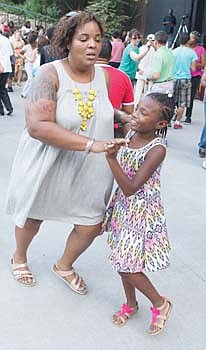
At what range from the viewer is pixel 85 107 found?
2.80m

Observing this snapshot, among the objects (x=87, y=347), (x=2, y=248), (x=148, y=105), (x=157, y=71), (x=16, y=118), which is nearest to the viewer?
(x=148, y=105)

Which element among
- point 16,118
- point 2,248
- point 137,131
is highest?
point 137,131

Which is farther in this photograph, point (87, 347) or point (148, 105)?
point (87, 347)

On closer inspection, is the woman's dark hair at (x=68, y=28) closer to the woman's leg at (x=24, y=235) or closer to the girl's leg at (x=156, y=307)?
the woman's leg at (x=24, y=235)

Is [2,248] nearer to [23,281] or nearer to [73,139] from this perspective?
[23,281]

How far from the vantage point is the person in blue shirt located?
349 inches

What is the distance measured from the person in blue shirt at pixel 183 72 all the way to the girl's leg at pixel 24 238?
5.98 metres

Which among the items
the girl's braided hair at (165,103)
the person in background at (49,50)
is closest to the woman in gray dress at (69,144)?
the person in background at (49,50)

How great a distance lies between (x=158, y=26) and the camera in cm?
1870

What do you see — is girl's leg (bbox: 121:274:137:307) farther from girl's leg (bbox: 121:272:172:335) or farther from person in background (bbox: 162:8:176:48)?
person in background (bbox: 162:8:176:48)

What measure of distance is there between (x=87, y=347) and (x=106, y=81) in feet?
4.89

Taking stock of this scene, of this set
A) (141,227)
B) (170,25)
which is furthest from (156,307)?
(170,25)

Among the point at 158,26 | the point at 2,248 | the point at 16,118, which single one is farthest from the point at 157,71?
the point at 158,26

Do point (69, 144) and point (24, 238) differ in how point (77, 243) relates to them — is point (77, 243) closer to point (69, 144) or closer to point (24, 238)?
point (24, 238)
